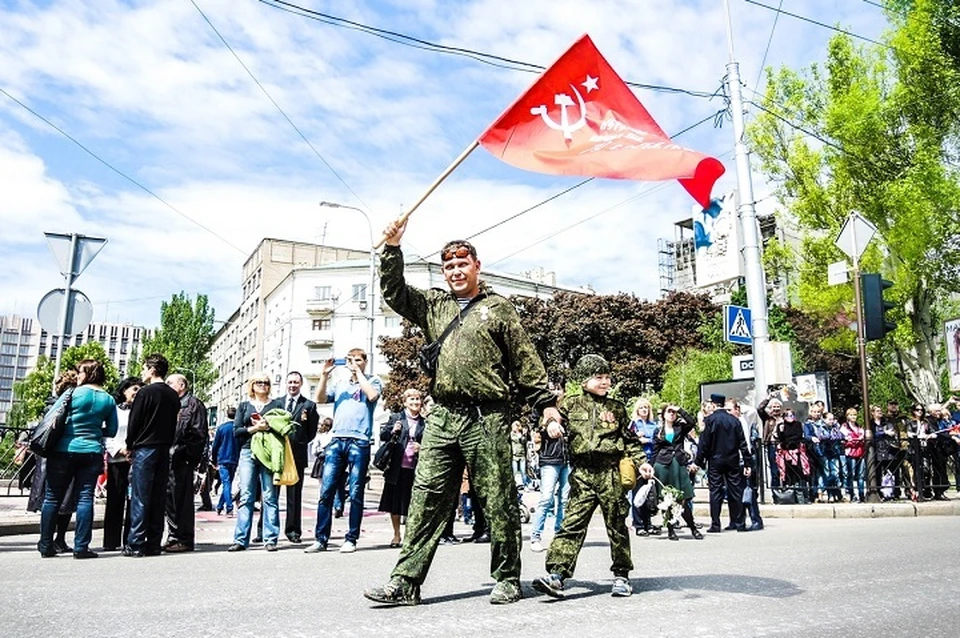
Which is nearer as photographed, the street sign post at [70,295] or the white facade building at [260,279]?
the street sign post at [70,295]

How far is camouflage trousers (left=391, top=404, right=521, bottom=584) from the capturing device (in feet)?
15.4

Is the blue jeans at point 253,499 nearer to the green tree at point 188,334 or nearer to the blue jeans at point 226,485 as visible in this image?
the blue jeans at point 226,485

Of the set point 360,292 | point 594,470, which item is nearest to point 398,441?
point 594,470

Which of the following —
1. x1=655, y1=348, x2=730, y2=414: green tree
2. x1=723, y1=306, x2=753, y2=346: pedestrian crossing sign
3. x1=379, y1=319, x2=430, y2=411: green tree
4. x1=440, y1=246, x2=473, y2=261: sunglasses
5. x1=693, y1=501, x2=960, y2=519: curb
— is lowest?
x1=693, y1=501, x2=960, y2=519: curb

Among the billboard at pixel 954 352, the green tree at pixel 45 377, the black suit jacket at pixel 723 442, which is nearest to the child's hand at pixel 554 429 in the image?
the black suit jacket at pixel 723 442

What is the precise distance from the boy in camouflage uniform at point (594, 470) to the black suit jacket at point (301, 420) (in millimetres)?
4213

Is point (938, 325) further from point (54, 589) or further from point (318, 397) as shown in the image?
point (54, 589)

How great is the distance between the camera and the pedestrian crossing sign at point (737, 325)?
15.4m

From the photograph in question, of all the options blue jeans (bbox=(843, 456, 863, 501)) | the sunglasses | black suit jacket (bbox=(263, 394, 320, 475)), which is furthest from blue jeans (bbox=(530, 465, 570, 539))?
blue jeans (bbox=(843, 456, 863, 501))

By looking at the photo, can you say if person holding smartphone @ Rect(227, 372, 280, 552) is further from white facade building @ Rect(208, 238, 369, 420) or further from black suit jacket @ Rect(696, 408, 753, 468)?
white facade building @ Rect(208, 238, 369, 420)

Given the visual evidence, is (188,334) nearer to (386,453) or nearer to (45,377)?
(45,377)

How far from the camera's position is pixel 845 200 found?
25.2m

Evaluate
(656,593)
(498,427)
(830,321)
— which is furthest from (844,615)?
(830,321)

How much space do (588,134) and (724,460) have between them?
258 inches
